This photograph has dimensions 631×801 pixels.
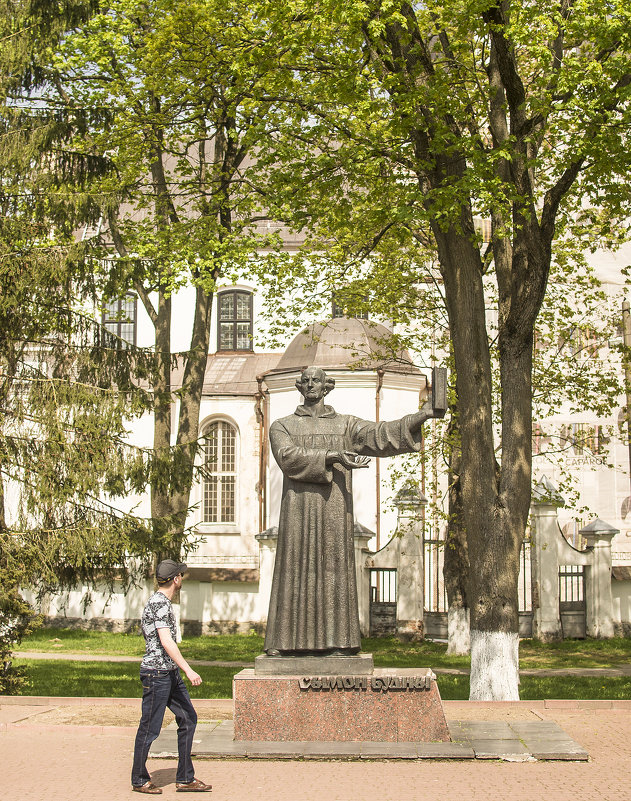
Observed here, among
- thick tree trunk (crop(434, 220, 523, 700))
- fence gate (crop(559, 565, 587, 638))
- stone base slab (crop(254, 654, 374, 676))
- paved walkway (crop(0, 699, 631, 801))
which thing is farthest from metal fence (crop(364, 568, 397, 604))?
stone base slab (crop(254, 654, 374, 676))

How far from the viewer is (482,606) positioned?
1252cm

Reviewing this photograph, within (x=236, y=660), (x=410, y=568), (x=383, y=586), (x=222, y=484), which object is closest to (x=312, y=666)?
(x=236, y=660)

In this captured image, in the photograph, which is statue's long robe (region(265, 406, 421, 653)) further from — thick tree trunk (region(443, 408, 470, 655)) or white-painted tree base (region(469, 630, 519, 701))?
thick tree trunk (region(443, 408, 470, 655))

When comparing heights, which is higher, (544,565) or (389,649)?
(544,565)

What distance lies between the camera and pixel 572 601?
75.4 feet

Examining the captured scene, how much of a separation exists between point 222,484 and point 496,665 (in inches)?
790

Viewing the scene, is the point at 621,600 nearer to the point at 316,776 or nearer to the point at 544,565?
the point at 544,565

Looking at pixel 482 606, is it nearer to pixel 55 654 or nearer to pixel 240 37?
pixel 240 37

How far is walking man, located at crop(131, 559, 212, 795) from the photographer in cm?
688

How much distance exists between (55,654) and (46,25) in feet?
39.9

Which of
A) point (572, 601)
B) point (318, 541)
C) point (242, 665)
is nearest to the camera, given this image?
point (318, 541)

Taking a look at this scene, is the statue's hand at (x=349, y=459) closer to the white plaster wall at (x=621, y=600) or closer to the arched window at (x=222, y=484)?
the white plaster wall at (x=621, y=600)

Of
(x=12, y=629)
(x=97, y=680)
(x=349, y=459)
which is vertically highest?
(x=349, y=459)

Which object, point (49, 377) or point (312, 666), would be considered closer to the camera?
point (312, 666)
